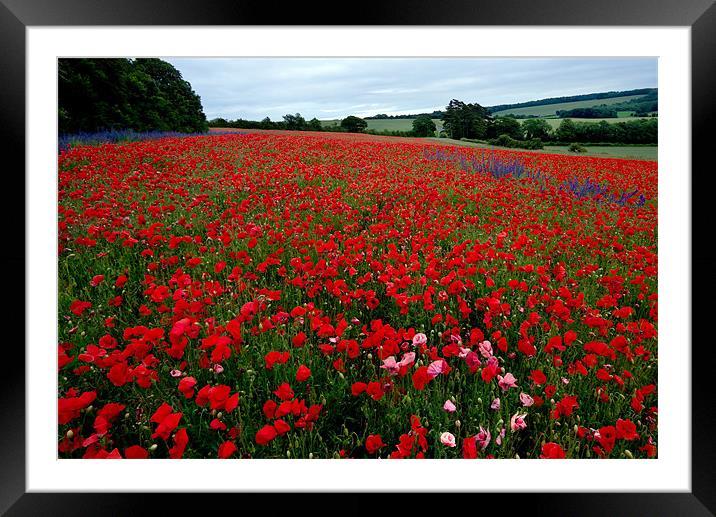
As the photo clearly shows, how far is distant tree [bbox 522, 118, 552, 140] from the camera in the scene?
8.96 ft

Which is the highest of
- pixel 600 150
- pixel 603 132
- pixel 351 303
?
pixel 603 132

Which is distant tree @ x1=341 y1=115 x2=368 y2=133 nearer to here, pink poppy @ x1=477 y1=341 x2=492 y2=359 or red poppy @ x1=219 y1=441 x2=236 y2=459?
pink poppy @ x1=477 y1=341 x2=492 y2=359

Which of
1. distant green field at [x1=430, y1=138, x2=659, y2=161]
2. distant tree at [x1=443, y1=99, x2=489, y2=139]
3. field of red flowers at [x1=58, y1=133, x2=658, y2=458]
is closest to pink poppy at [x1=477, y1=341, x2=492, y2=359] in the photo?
field of red flowers at [x1=58, y1=133, x2=658, y2=458]

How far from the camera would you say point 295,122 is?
101 inches

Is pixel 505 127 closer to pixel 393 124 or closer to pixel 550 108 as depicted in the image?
pixel 550 108

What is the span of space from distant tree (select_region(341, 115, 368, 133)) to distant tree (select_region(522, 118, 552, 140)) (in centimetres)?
113

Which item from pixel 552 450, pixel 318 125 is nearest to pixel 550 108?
pixel 318 125

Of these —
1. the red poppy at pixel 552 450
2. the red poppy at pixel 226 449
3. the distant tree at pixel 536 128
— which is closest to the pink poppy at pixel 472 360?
the red poppy at pixel 552 450

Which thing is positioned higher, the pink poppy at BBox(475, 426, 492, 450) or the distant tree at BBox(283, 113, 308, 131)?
the distant tree at BBox(283, 113, 308, 131)

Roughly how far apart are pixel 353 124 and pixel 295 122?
44 cm
